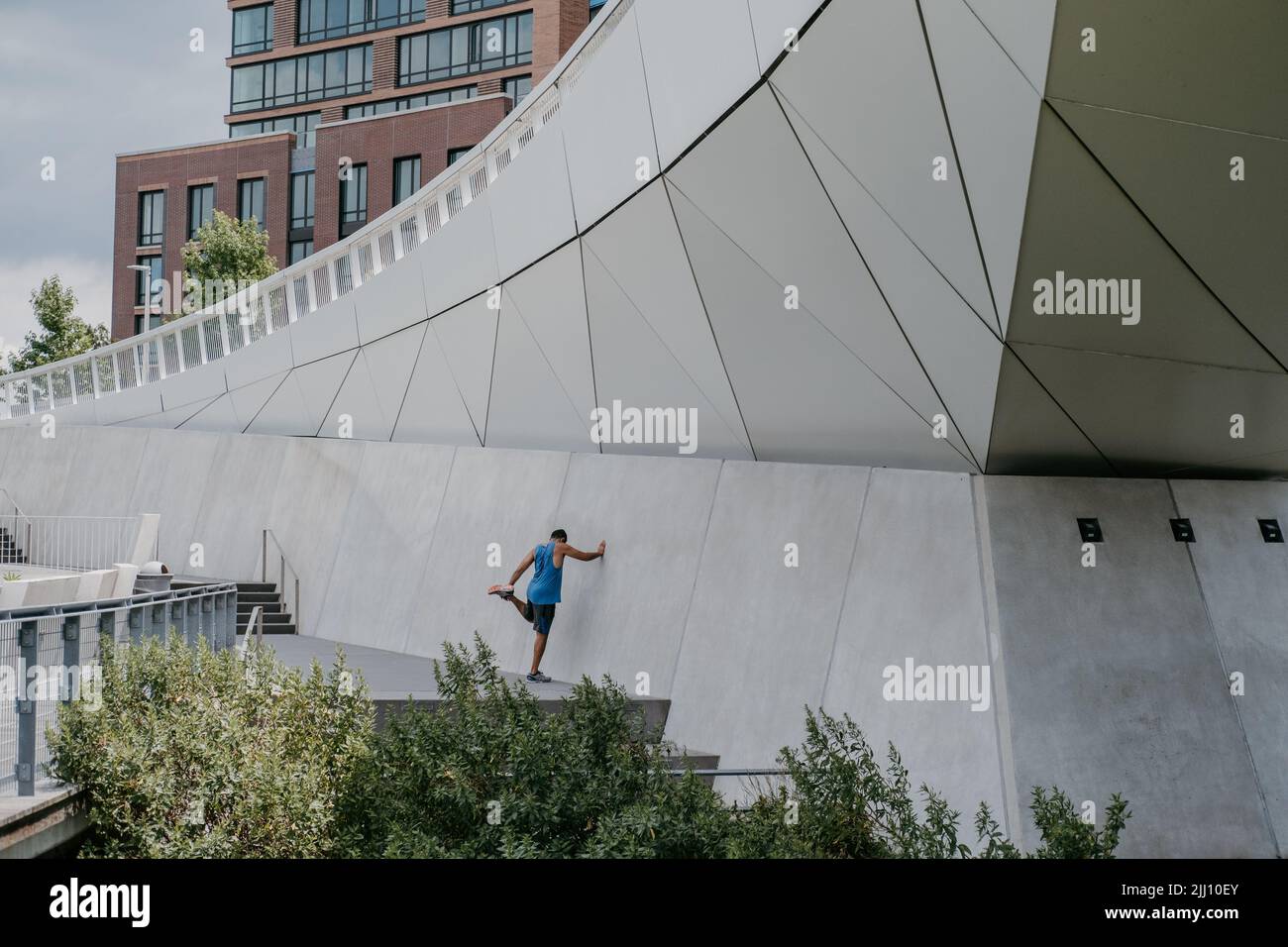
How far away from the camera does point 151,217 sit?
61125mm

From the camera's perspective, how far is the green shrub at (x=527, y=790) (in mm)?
7148

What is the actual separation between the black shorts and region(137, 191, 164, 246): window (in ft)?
175

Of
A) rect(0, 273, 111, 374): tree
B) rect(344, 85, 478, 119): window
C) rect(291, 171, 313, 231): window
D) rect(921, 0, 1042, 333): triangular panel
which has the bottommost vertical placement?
rect(921, 0, 1042, 333): triangular panel

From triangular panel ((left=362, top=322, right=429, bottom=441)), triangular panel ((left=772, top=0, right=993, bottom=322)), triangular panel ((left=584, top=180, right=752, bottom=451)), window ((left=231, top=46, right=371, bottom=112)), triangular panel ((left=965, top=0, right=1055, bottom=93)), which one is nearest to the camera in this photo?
triangular panel ((left=965, top=0, right=1055, bottom=93))

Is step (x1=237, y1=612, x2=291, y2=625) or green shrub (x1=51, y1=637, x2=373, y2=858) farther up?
step (x1=237, y1=612, x2=291, y2=625)

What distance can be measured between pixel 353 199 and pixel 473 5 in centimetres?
1084

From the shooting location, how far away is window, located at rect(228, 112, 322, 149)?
61.6 m

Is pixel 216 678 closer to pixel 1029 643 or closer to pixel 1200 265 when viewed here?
pixel 1029 643

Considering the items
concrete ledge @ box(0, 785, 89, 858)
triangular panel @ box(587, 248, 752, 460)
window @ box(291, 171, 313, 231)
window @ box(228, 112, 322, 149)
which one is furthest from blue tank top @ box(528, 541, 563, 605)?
window @ box(228, 112, 322, 149)

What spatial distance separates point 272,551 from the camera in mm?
22672

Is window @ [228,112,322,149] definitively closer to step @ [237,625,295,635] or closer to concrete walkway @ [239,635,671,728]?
step @ [237,625,295,635]

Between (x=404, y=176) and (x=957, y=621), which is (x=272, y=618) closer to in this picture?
(x=957, y=621)

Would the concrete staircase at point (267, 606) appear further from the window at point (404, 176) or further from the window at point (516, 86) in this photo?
the window at point (516, 86)

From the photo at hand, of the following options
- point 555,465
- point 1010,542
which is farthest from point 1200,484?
point 555,465
